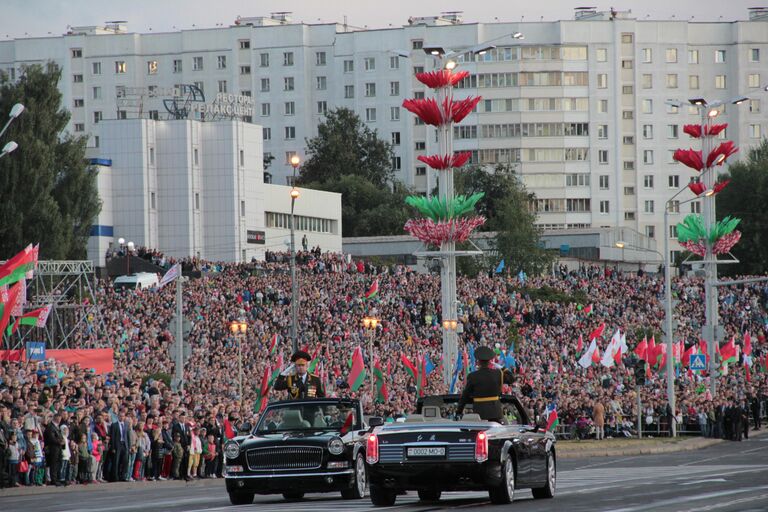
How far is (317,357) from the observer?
54031 millimetres

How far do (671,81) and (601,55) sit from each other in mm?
8789

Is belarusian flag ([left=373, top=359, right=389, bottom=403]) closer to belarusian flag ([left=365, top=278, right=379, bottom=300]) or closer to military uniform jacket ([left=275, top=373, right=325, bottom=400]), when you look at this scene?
belarusian flag ([left=365, top=278, right=379, bottom=300])

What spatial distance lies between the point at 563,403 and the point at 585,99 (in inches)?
3782

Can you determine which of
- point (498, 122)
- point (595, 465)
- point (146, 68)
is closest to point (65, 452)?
point (595, 465)

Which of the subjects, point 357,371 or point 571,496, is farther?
point 357,371

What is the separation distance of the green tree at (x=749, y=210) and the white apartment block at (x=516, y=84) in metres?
20.5

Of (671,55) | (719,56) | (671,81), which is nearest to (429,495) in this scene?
(671,55)

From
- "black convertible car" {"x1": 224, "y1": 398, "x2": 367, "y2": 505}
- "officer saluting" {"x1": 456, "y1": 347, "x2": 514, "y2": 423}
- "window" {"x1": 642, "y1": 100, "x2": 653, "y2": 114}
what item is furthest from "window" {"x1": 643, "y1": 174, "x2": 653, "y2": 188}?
"officer saluting" {"x1": 456, "y1": 347, "x2": 514, "y2": 423}

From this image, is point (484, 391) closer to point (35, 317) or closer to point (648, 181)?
point (35, 317)

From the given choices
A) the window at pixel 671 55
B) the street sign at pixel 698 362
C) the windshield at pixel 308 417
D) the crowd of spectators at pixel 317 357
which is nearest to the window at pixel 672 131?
the window at pixel 671 55

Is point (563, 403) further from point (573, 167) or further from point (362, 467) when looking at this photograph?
point (573, 167)

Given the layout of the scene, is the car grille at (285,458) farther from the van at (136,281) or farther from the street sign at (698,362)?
the van at (136,281)

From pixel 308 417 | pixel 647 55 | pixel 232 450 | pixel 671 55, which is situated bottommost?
pixel 232 450

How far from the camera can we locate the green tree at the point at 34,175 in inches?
3000
